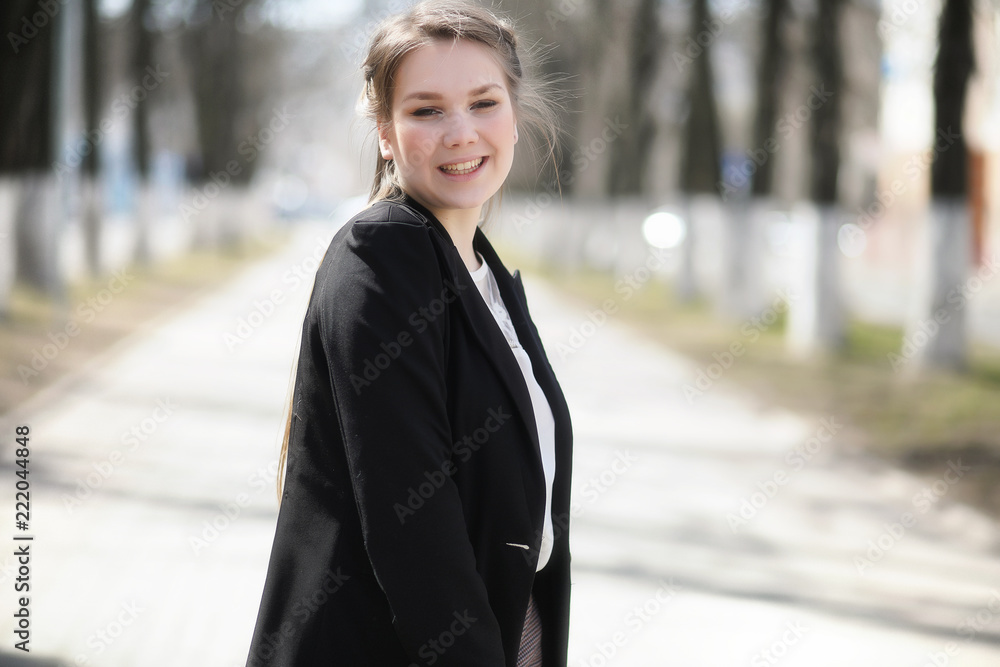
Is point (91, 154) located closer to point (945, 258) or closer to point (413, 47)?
point (945, 258)

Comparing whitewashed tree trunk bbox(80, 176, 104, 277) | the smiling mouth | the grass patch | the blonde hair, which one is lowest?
the grass patch

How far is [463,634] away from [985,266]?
22.3 m

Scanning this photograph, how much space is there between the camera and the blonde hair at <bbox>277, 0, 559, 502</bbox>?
1647 millimetres

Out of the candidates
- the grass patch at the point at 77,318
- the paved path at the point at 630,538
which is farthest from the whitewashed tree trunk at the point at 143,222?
the paved path at the point at 630,538

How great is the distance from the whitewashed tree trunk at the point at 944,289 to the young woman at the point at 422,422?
795 cm

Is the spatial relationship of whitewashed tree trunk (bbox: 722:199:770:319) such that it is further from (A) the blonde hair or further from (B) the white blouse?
(B) the white blouse

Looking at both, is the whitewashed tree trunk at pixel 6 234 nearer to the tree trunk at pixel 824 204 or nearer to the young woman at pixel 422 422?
the tree trunk at pixel 824 204

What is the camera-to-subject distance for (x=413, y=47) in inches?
64.6

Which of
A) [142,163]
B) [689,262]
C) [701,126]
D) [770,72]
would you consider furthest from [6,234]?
[689,262]

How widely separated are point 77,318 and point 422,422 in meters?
12.1

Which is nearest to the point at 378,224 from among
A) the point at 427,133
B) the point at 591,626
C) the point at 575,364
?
the point at 427,133

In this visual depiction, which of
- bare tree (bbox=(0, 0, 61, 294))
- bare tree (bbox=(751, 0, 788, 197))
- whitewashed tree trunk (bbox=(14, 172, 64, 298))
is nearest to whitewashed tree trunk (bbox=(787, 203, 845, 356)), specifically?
bare tree (bbox=(751, 0, 788, 197))

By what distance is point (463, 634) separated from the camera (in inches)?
57.2

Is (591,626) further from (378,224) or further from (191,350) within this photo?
(191,350)
